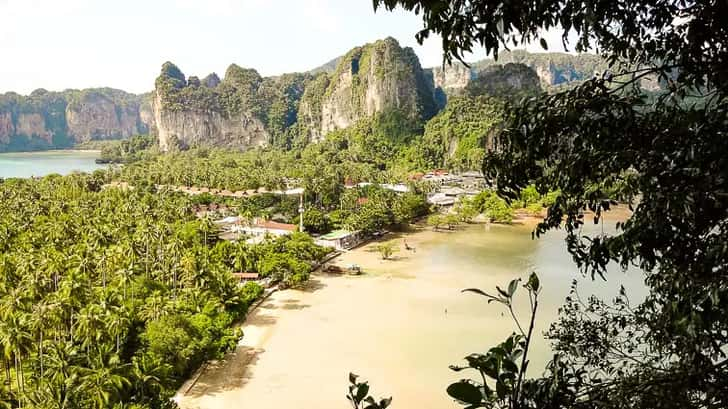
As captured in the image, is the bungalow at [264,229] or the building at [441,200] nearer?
the bungalow at [264,229]

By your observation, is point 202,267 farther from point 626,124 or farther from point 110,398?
point 626,124

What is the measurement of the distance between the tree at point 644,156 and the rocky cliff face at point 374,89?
82267 mm

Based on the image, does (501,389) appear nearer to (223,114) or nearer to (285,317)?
(285,317)

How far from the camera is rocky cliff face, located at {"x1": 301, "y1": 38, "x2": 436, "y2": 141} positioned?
84538 mm

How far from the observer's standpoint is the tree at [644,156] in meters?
2.46

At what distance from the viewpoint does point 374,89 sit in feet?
284

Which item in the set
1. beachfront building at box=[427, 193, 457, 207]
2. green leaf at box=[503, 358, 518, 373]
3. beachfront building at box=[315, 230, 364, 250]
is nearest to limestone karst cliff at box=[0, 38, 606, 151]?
beachfront building at box=[427, 193, 457, 207]

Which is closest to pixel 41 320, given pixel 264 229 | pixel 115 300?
pixel 115 300

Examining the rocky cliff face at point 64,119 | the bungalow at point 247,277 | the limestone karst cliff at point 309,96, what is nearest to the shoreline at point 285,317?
the bungalow at point 247,277

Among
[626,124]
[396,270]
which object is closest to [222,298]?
→ [396,270]

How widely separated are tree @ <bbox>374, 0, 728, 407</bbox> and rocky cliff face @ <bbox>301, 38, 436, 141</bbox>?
3239 inches

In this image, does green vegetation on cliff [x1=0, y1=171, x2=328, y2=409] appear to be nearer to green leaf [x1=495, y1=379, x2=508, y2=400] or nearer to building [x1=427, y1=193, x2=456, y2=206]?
→ green leaf [x1=495, y1=379, x2=508, y2=400]

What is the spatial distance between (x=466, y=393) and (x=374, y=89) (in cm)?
8676

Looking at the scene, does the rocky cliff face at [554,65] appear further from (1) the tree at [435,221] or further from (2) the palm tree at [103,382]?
(2) the palm tree at [103,382]
